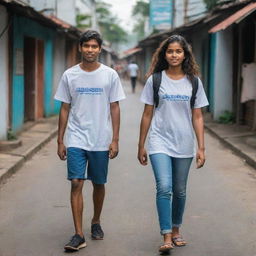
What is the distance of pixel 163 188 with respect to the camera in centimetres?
450

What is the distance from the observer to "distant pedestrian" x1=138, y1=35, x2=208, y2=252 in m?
4.55

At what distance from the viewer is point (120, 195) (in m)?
6.96

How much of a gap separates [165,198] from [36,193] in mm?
3007

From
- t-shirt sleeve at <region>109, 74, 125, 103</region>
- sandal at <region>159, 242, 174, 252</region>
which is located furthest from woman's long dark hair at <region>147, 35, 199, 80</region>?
sandal at <region>159, 242, 174, 252</region>

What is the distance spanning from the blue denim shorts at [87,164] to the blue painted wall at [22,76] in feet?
24.5

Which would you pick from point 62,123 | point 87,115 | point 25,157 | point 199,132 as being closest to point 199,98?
point 199,132

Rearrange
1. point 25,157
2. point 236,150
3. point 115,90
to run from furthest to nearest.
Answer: point 236,150, point 25,157, point 115,90

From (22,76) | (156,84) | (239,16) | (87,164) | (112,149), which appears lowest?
(87,164)

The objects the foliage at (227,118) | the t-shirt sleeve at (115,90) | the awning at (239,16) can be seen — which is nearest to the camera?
the t-shirt sleeve at (115,90)

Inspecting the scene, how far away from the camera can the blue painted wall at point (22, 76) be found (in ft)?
40.4

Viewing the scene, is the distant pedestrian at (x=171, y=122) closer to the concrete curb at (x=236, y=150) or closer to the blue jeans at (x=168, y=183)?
the blue jeans at (x=168, y=183)

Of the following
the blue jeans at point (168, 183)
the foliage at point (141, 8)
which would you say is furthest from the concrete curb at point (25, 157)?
the foliage at point (141, 8)

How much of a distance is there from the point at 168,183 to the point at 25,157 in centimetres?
543

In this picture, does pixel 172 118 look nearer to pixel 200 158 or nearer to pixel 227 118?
pixel 200 158
